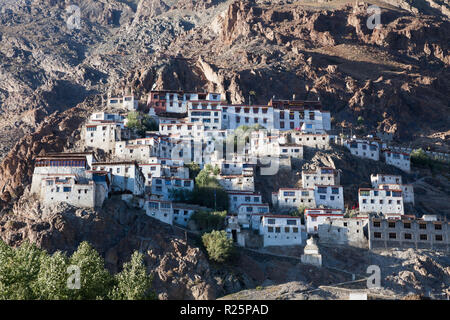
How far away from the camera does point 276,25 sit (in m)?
144

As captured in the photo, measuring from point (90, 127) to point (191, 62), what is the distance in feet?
118

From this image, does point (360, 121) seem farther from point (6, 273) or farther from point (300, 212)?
point (6, 273)

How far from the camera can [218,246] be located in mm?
67312

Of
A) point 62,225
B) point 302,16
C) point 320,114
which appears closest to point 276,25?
point 302,16

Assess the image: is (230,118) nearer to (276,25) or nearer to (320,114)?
(320,114)

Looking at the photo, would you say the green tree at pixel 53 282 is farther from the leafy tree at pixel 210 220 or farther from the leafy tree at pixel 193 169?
the leafy tree at pixel 193 169

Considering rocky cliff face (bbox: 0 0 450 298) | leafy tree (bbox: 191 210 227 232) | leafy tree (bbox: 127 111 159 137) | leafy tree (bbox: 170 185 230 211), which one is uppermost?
rocky cliff face (bbox: 0 0 450 298)

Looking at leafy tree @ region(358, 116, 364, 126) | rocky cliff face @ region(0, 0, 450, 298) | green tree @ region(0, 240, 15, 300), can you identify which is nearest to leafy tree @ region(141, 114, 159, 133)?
rocky cliff face @ region(0, 0, 450, 298)

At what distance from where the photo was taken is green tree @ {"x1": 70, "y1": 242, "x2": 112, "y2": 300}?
40625 mm

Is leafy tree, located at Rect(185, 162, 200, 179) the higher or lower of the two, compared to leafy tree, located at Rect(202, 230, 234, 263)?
higher

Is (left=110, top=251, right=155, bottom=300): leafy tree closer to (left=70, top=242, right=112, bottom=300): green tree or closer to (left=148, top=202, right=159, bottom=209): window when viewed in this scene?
(left=70, top=242, right=112, bottom=300): green tree

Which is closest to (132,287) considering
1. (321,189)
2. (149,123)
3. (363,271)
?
(363,271)

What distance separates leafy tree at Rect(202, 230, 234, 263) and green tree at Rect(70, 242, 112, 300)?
23502 millimetres
